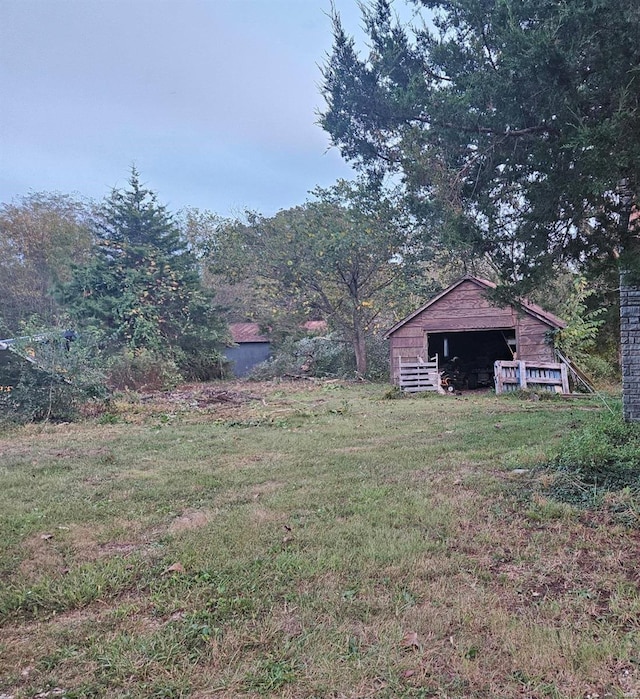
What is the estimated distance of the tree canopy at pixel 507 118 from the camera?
3.39 meters

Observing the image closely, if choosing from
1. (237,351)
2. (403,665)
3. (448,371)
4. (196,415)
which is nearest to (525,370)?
(448,371)

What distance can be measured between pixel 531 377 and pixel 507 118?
1048 centimetres

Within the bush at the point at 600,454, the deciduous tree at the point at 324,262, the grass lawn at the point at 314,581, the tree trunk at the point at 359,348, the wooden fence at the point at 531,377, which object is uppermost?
the deciduous tree at the point at 324,262

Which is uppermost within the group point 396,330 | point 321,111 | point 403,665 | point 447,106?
point 321,111

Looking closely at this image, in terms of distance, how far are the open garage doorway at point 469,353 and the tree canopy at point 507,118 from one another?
→ 12706 mm

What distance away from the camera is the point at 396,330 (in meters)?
16.3

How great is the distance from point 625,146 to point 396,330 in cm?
1294

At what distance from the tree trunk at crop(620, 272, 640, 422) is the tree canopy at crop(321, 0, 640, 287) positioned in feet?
7.78

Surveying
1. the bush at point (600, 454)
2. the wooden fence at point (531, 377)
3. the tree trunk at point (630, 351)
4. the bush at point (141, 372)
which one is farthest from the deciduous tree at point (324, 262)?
the bush at point (600, 454)

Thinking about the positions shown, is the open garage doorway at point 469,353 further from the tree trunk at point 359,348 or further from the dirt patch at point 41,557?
the dirt patch at point 41,557

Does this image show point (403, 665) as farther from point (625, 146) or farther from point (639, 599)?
point (625, 146)

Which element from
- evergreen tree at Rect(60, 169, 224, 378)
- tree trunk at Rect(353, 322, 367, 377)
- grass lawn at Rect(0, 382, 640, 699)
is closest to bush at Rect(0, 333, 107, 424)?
grass lawn at Rect(0, 382, 640, 699)

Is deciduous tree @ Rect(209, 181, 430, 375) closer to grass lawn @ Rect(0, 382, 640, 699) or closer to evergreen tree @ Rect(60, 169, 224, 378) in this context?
evergreen tree @ Rect(60, 169, 224, 378)

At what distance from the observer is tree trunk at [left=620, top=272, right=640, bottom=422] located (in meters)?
6.41
